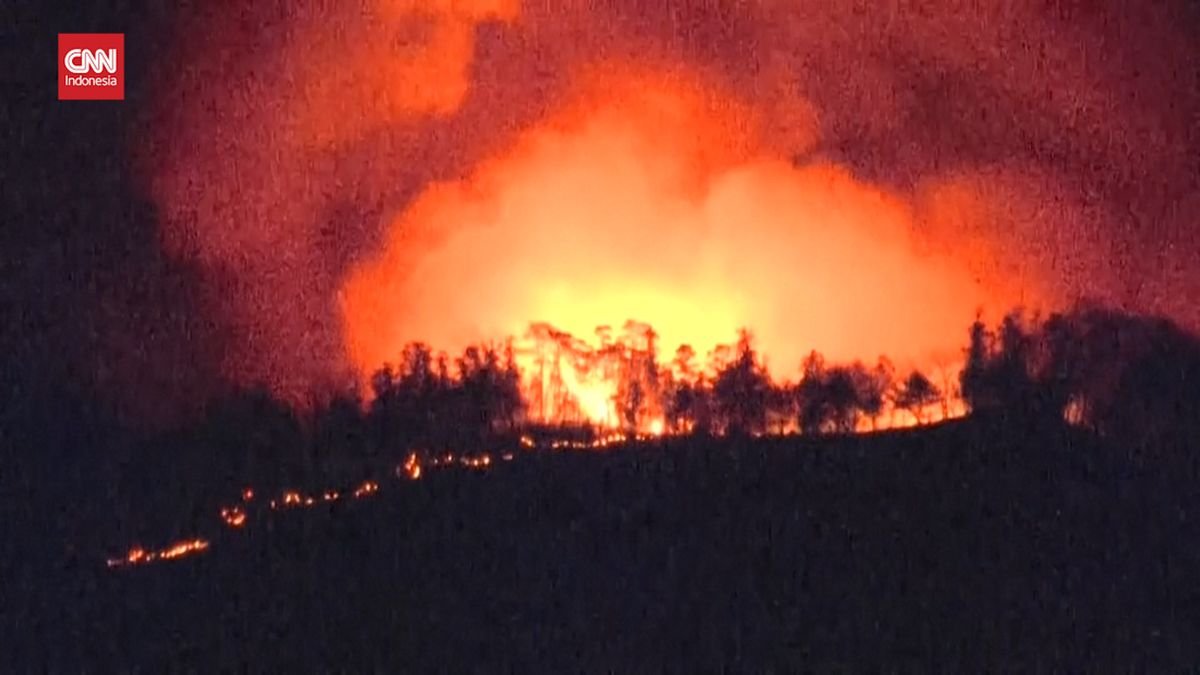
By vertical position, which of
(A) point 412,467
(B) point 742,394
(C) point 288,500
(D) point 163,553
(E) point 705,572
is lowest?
(E) point 705,572

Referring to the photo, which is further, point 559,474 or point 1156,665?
point 559,474

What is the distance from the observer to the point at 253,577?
28906mm

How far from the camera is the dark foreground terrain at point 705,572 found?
1057 inches

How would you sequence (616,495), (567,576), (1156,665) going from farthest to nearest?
1. (616,495)
2. (567,576)
3. (1156,665)

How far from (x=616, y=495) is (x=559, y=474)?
3.19 feet

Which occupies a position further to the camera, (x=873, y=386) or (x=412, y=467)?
(x=873, y=386)

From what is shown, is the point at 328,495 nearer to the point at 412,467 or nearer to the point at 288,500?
the point at 288,500

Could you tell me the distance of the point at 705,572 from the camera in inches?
1123

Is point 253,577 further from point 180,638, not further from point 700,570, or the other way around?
point 700,570

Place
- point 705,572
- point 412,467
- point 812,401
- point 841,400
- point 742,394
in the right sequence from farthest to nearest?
point 841,400 → point 742,394 → point 812,401 → point 412,467 → point 705,572

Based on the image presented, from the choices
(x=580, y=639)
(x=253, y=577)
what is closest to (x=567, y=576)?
(x=580, y=639)

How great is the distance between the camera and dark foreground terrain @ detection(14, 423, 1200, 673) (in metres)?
26.9

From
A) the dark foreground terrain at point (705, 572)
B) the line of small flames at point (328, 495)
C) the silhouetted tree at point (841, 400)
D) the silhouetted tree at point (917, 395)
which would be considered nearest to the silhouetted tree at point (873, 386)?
the silhouetted tree at point (841, 400)

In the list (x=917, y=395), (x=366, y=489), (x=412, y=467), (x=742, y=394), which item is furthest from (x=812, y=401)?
(x=366, y=489)
